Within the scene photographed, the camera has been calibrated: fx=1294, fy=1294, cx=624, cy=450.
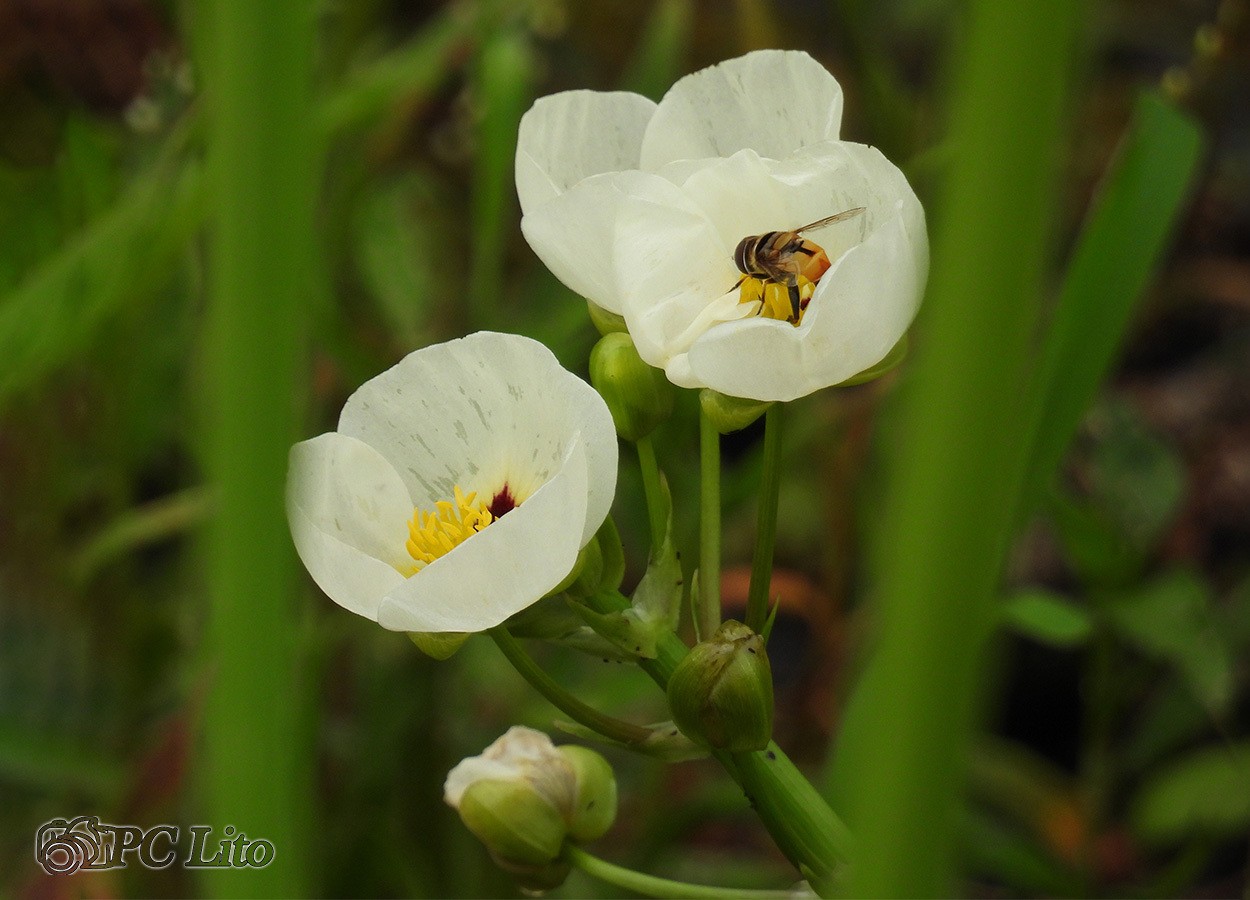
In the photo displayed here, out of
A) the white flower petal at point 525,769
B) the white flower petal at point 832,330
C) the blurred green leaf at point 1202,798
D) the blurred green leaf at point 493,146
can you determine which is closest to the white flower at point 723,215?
the white flower petal at point 832,330

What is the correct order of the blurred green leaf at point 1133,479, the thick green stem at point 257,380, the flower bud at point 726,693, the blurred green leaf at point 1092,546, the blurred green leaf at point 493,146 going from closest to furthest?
the thick green stem at point 257,380, the flower bud at point 726,693, the blurred green leaf at point 1092,546, the blurred green leaf at point 493,146, the blurred green leaf at point 1133,479

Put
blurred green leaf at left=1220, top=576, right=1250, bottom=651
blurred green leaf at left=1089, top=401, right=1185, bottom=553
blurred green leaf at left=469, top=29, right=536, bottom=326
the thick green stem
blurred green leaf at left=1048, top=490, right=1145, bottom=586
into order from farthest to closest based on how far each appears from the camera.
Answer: blurred green leaf at left=1220, top=576, right=1250, bottom=651
blurred green leaf at left=1089, top=401, right=1185, bottom=553
blurred green leaf at left=469, top=29, right=536, bottom=326
blurred green leaf at left=1048, top=490, right=1145, bottom=586
the thick green stem

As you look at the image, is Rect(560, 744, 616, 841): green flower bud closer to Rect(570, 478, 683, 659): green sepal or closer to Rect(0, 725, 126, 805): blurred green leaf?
Rect(570, 478, 683, 659): green sepal

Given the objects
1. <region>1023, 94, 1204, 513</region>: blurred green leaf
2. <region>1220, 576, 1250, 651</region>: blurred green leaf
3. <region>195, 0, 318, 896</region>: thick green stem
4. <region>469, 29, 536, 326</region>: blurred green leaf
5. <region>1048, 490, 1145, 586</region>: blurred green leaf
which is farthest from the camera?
<region>1220, 576, 1250, 651</region>: blurred green leaf

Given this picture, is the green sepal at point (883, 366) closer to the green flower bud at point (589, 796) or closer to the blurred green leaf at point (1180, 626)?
the green flower bud at point (589, 796)

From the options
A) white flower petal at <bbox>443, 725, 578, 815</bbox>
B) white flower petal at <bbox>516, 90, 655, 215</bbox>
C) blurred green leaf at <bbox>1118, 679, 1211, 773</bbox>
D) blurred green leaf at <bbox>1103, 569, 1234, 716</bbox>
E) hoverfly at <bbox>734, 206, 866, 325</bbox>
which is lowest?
blurred green leaf at <bbox>1118, 679, 1211, 773</bbox>

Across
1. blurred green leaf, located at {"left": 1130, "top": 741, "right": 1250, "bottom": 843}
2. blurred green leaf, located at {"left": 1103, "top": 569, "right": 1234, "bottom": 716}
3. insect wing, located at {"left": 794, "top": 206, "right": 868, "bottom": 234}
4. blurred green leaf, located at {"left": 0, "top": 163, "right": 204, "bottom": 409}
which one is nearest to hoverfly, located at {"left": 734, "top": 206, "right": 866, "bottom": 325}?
insect wing, located at {"left": 794, "top": 206, "right": 868, "bottom": 234}

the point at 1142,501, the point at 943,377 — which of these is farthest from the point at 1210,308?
the point at 943,377

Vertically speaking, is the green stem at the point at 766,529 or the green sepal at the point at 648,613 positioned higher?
the green stem at the point at 766,529
